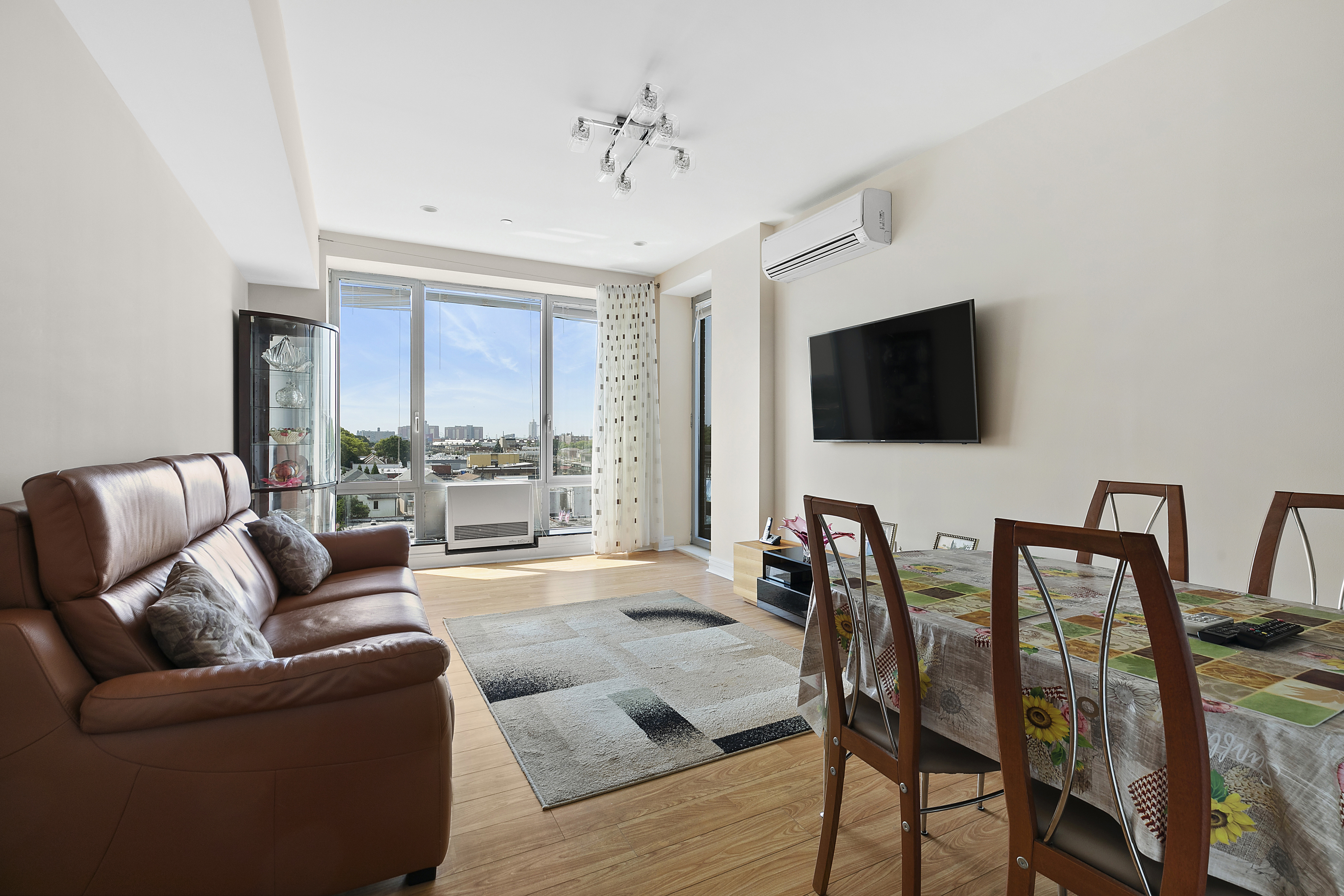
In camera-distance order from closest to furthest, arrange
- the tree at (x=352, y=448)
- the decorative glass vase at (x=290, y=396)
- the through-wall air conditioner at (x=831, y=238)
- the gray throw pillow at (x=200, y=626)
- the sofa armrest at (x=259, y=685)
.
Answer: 1. the sofa armrest at (x=259, y=685)
2. the gray throw pillow at (x=200, y=626)
3. the through-wall air conditioner at (x=831, y=238)
4. the decorative glass vase at (x=290, y=396)
5. the tree at (x=352, y=448)

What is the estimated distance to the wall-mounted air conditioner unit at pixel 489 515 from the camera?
5.66 meters

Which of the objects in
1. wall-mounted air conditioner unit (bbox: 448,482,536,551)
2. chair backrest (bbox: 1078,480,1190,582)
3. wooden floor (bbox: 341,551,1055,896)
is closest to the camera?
wooden floor (bbox: 341,551,1055,896)

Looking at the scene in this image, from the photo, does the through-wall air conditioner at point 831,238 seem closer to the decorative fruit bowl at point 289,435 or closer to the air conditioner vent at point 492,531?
the air conditioner vent at point 492,531

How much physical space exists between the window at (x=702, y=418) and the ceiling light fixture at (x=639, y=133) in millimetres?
2678

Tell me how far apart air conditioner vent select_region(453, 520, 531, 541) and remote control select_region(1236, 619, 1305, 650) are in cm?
526

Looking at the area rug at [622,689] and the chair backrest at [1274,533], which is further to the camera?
the area rug at [622,689]

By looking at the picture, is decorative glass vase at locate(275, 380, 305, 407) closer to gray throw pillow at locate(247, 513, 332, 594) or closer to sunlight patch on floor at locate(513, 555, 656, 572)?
gray throw pillow at locate(247, 513, 332, 594)

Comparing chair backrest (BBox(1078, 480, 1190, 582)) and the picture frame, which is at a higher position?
chair backrest (BBox(1078, 480, 1190, 582))

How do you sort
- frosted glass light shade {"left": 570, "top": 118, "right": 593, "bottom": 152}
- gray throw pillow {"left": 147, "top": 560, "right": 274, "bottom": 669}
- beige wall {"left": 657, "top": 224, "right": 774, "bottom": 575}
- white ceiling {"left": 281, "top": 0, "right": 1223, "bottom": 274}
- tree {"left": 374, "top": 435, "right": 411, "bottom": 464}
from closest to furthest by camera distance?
gray throw pillow {"left": 147, "top": 560, "right": 274, "bottom": 669} → white ceiling {"left": 281, "top": 0, "right": 1223, "bottom": 274} → frosted glass light shade {"left": 570, "top": 118, "right": 593, "bottom": 152} → beige wall {"left": 657, "top": 224, "right": 774, "bottom": 575} → tree {"left": 374, "top": 435, "right": 411, "bottom": 464}

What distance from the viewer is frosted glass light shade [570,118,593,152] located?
9.70 ft

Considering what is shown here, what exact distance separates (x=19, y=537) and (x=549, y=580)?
3.82 meters

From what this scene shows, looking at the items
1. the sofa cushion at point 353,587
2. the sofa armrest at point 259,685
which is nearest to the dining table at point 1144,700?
the sofa armrest at point 259,685

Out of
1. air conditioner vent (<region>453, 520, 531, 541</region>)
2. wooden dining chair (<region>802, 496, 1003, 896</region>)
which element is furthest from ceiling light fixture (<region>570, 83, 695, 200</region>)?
air conditioner vent (<region>453, 520, 531, 541</region>)

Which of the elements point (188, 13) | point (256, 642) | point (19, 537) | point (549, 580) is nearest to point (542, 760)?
point (256, 642)
